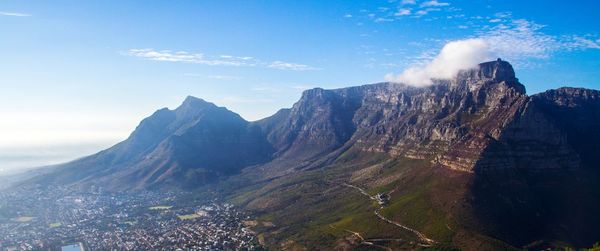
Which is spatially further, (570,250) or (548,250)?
(548,250)

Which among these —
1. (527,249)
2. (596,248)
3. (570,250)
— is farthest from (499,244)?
(596,248)

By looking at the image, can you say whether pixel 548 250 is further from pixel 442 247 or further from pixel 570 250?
pixel 442 247

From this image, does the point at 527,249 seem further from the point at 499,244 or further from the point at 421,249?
the point at 421,249

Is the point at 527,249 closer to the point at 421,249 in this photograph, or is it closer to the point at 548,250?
the point at 548,250

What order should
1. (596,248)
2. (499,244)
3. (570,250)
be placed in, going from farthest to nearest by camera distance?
(499,244) < (570,250) < (596,248)

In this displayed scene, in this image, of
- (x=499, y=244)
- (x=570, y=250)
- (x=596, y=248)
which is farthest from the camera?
(x=499, y=244)

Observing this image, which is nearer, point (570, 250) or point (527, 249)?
point (570, 250)

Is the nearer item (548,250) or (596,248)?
(596,248)

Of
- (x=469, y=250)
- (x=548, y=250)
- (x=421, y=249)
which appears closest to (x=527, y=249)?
(x=548, y=250)

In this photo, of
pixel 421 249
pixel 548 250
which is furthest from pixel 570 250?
pixel 421 249
